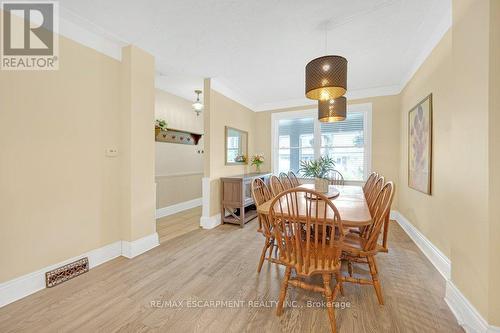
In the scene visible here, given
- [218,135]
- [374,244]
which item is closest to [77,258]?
[218,135]

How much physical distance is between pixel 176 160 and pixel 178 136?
0.55 meters

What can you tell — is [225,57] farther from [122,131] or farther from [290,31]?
[122,131]

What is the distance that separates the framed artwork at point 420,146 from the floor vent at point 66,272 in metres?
4.02

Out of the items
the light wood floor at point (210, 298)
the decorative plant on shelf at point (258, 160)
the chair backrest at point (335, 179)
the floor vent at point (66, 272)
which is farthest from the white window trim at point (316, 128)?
the floor vent at point (66, 272)

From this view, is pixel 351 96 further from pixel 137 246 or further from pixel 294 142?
pixel 137 246

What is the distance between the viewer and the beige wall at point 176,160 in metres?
4.34

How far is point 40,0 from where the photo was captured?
183 cm

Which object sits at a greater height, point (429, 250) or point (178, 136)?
point (178, 136)

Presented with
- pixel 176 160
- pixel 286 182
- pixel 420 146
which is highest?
pixel 420 146

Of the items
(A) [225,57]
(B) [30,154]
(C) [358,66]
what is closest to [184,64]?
(A) [225,57]

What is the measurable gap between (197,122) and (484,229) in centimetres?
519

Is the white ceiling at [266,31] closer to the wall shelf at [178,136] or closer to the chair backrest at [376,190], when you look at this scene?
the wall shelf at [178,136]

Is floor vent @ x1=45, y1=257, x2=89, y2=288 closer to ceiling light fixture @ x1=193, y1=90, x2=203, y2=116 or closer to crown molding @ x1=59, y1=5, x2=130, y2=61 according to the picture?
crown molding @ x1=59, y1=5, x2=130, y2=61

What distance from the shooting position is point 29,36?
1902 millimetres
